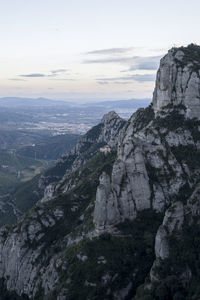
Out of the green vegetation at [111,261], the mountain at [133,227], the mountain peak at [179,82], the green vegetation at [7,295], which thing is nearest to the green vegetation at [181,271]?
the mountain at [133,227]

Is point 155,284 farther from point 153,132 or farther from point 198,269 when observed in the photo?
point 153,132

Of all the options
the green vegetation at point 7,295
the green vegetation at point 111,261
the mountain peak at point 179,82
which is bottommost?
the green vegetation at point 7,295

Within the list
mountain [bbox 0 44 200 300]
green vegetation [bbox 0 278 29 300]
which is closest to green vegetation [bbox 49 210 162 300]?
mountain [bbox 0 44 200 300]

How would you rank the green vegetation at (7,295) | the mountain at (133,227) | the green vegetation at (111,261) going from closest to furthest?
the mountain at (133,227) → the green vegetation at (111,261) → the green vegetation at (7,295)

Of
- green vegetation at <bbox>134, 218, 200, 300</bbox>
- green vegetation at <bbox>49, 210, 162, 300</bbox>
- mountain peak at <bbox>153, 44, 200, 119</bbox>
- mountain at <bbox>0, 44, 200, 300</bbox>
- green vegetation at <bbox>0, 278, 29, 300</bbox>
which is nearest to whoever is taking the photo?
green vegetation at <bbox>134, 218, 200, 300</bbox>

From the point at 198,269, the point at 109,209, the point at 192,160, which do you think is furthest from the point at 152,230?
the point at 192,160

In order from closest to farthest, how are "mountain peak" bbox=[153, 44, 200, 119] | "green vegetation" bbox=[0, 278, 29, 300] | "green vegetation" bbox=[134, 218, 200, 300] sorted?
1. "green vegetation" bbox=[134, 218, 200, 300]
2. "green vegetation" bbox=[0, 278, 29, 300]
3. "mountain peak" bbox=[153, 44, 200, 119]

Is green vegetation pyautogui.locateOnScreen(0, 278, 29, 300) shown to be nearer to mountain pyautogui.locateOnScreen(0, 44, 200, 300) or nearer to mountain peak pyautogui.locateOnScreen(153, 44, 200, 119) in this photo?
mountain pyautogui.locateOnScreen(0, 44, 200, 300)

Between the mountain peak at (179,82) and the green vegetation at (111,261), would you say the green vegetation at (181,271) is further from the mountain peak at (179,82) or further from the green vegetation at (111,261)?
the mountain peak at (179,82)
